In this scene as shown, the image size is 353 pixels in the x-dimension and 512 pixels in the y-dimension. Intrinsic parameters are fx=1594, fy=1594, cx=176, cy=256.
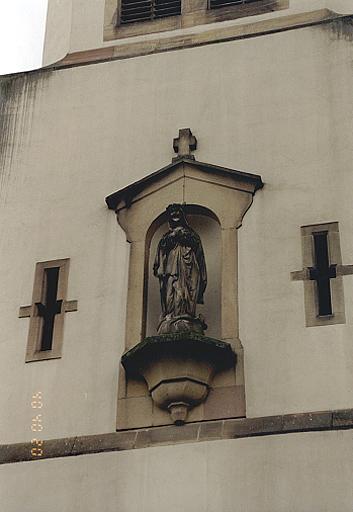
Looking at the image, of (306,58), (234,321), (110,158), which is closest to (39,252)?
(110,158)

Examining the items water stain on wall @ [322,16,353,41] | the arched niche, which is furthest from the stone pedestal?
water stain on wall @ [322,16,353,41]

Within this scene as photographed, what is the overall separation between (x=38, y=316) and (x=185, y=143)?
6.75 feet

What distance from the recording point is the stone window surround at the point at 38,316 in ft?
44.5

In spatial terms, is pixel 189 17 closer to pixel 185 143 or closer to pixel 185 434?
pixel 185 143

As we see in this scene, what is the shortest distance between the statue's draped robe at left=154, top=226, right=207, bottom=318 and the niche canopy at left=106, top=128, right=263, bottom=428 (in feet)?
0.59

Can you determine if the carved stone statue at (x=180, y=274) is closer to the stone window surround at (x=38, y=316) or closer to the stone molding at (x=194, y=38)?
the stone window surround at (x=38, y=316)

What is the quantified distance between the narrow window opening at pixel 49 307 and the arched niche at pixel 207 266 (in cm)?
83

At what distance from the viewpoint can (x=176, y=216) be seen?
13.5 m

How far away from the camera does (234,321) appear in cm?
1316

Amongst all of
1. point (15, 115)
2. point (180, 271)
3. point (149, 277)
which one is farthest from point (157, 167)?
point (15, 115)

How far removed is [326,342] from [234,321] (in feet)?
2.74

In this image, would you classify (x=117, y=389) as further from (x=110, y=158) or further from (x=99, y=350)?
(x=110, y=158)

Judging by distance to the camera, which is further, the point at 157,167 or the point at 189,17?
the point at 189,17

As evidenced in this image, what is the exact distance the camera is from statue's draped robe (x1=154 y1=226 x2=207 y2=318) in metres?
13.1
